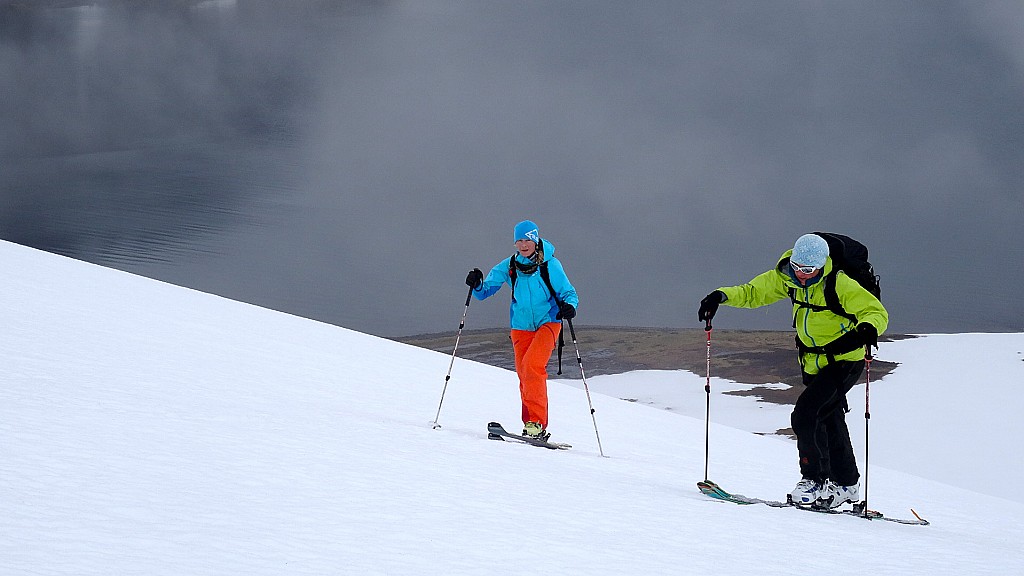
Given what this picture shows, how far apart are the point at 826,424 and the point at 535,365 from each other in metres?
2.30

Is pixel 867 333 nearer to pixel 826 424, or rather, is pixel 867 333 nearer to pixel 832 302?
pixel 832 302

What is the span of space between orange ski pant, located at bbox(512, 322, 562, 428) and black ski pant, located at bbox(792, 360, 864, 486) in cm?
208

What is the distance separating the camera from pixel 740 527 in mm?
4676

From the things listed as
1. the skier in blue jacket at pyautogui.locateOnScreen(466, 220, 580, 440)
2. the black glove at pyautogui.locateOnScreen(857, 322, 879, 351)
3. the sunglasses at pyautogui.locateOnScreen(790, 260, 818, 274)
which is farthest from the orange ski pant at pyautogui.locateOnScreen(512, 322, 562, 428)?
the black glove at pyautogui.locateOnScreen(857, 322, 879, 351)

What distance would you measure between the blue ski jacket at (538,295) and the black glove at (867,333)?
92.4 inches

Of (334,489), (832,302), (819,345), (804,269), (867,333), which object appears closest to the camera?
(334,489)

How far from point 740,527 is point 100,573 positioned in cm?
317

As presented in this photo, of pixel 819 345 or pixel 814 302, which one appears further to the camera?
pixel 819 345

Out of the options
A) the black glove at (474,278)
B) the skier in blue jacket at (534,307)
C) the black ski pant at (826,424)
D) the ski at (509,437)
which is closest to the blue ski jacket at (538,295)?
the skier in blue jacket at (534,307)

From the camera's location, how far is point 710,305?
5.88 metres

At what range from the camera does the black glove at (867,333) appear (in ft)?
17.5

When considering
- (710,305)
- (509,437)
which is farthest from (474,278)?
(710,305)

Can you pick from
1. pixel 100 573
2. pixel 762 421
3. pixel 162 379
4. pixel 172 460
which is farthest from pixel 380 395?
pixel 762 421

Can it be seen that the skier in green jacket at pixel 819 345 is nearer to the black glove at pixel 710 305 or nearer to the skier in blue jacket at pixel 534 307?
the black glove at pixel 710 305
